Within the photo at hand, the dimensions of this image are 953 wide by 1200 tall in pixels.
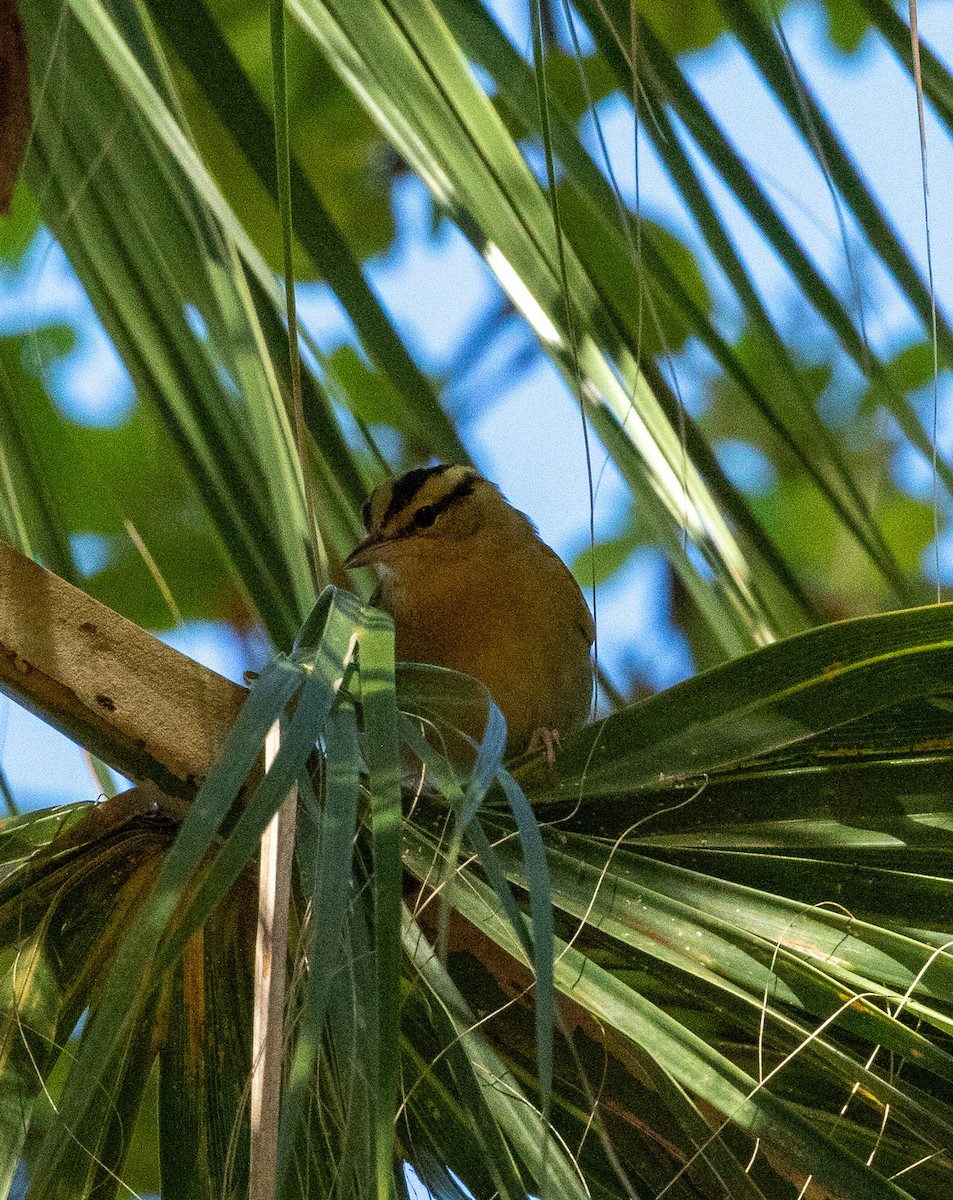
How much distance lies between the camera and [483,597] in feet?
11.8

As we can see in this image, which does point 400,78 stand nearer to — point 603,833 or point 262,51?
point 603,833

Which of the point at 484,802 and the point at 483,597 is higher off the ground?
the point at 483,597

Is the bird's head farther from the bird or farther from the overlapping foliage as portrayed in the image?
the overlapping foliage

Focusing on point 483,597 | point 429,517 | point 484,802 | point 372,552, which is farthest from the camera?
point 429,517

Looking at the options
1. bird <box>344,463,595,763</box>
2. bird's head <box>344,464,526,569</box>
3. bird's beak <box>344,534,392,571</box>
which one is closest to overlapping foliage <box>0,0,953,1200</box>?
bird <box>344,463,595,763</box>

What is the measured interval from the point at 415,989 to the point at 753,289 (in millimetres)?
1076

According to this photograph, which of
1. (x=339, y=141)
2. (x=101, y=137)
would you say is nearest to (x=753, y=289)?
(x=101, y=137)

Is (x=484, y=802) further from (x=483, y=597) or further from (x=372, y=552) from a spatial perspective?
(x=372, y=552)

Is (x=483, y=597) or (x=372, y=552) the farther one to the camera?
(x=372, y=552)

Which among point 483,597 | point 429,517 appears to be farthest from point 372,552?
point 483,597

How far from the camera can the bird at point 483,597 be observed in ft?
11.3

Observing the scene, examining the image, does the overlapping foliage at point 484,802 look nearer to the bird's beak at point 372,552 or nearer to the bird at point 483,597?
the bird at point 483,597

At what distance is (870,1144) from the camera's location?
1700mm

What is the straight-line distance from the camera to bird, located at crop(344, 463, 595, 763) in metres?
3.43
